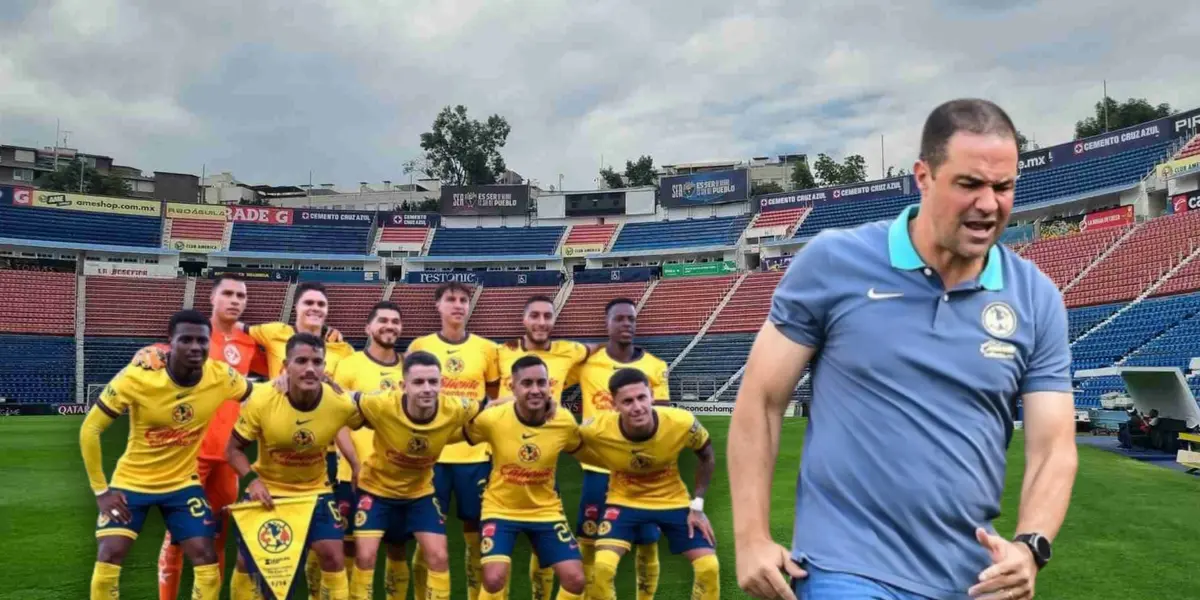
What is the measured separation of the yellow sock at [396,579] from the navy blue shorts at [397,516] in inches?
9.7

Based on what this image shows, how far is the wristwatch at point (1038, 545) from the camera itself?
2068 mm

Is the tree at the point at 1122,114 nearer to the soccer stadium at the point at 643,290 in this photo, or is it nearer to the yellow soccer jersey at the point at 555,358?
the soccer stadium at the point at 643,290

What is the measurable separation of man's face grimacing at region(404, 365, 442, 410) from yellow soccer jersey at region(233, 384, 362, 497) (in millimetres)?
587

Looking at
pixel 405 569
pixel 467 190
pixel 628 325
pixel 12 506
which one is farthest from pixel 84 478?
pixel 467 190

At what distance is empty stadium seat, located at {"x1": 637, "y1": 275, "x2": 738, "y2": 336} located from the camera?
4760 cm

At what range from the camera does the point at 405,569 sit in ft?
23.0

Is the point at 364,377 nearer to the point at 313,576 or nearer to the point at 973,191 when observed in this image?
the point at 313,576

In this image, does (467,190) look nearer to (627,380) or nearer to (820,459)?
(627,380)

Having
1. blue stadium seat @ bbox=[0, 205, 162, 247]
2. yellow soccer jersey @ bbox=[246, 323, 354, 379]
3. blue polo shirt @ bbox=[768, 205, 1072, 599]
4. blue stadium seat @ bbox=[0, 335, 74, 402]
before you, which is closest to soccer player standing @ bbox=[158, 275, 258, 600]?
yellow soccer jersey @ bbox=[246, 323, 354, 379]

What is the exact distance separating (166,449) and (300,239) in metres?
52.5

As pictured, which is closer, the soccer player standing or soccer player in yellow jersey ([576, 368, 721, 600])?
soccer player in yellow jersey ([576, 368, 721, 600])

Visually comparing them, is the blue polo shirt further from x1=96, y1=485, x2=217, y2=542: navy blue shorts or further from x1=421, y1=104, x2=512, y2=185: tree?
x1=421, y1=104, x2=512, y2=185: tree

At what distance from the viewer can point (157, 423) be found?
658cm

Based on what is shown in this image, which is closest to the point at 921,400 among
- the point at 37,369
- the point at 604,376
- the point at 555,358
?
the point at 604,376
